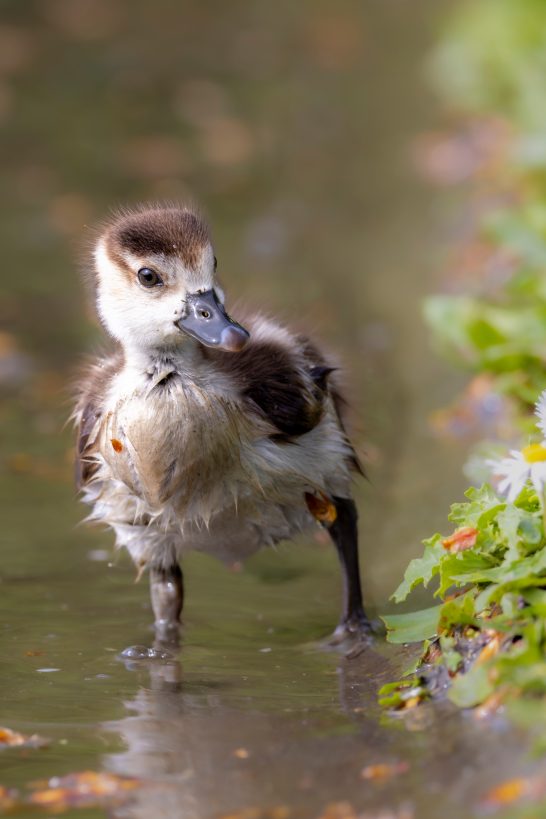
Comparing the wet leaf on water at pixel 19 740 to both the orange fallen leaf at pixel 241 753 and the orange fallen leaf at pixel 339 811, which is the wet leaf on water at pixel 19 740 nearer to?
the orange fallen leaf at pixel 241 753

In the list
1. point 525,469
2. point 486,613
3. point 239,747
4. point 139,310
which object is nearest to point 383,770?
point 239,747

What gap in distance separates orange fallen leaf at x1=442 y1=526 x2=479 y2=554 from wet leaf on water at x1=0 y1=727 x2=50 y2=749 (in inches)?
51.4

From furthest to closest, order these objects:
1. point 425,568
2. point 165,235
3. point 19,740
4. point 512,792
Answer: point 165,235
point 425,568
point 19,740
point 512,792

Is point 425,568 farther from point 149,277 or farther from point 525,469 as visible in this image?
point 149,277

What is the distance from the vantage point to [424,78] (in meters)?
13.6

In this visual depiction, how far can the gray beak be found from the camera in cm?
461

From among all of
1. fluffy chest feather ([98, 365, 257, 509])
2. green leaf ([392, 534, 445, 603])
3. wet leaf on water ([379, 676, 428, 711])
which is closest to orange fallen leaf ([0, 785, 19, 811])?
wet leaf on water ([379, 676, 428, 711])

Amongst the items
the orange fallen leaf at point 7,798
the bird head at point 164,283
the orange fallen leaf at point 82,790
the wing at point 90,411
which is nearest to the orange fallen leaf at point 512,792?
the orange fallen leaf at point 82,790

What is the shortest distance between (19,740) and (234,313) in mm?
2251

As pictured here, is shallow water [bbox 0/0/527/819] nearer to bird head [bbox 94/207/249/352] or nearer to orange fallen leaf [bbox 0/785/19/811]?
orange fallen leaf [bbox 0/785/19/811]

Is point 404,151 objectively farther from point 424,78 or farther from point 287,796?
point 287,796

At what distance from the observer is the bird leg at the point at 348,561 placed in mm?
5266

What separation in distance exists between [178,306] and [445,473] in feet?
7.33

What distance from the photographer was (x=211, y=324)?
4.69m
